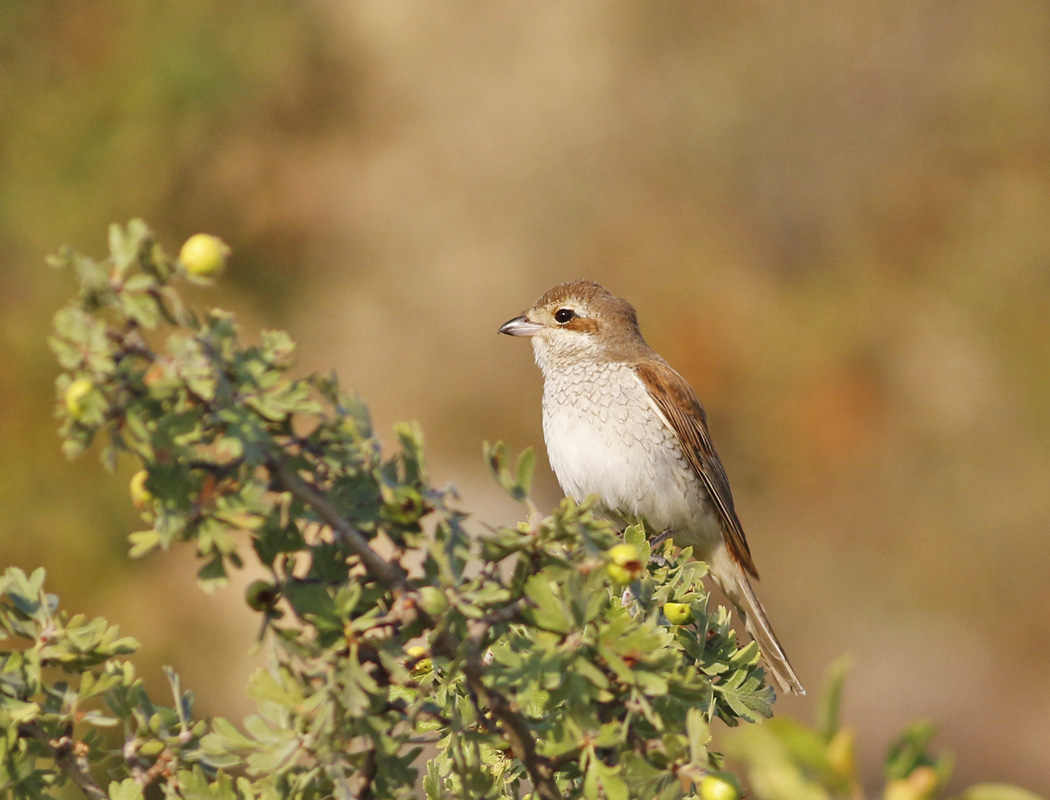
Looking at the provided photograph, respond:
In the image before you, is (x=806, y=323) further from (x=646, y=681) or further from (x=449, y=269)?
(x=646, y=681)

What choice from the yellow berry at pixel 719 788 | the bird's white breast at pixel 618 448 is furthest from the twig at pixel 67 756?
the bird's white breast at pixel 618 448

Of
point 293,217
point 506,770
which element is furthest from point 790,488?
point 506,770

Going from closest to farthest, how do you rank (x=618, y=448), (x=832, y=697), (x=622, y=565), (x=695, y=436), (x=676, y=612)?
(x=832, y=697), (x=622, y=565), (x=676, y=612), (x=618, y=448), (x=695, y=436)

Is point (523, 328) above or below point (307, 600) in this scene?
above

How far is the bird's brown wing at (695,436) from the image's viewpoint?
4.39 metres

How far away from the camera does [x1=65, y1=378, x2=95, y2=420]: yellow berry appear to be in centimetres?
116

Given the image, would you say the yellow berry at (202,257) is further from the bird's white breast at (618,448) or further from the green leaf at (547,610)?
the bird's white breast at (618,448)

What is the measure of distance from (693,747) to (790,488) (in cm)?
787

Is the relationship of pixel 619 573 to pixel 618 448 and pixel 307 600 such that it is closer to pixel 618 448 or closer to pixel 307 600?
pixel 307 600

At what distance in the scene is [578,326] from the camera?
15.3 ft

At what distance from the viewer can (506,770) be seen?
6.47 feet

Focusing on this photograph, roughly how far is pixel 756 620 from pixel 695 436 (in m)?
0.80

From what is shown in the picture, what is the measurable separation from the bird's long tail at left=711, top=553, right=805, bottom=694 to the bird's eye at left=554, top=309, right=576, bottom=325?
124cm

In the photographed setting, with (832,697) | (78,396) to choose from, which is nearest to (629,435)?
(78,396)
